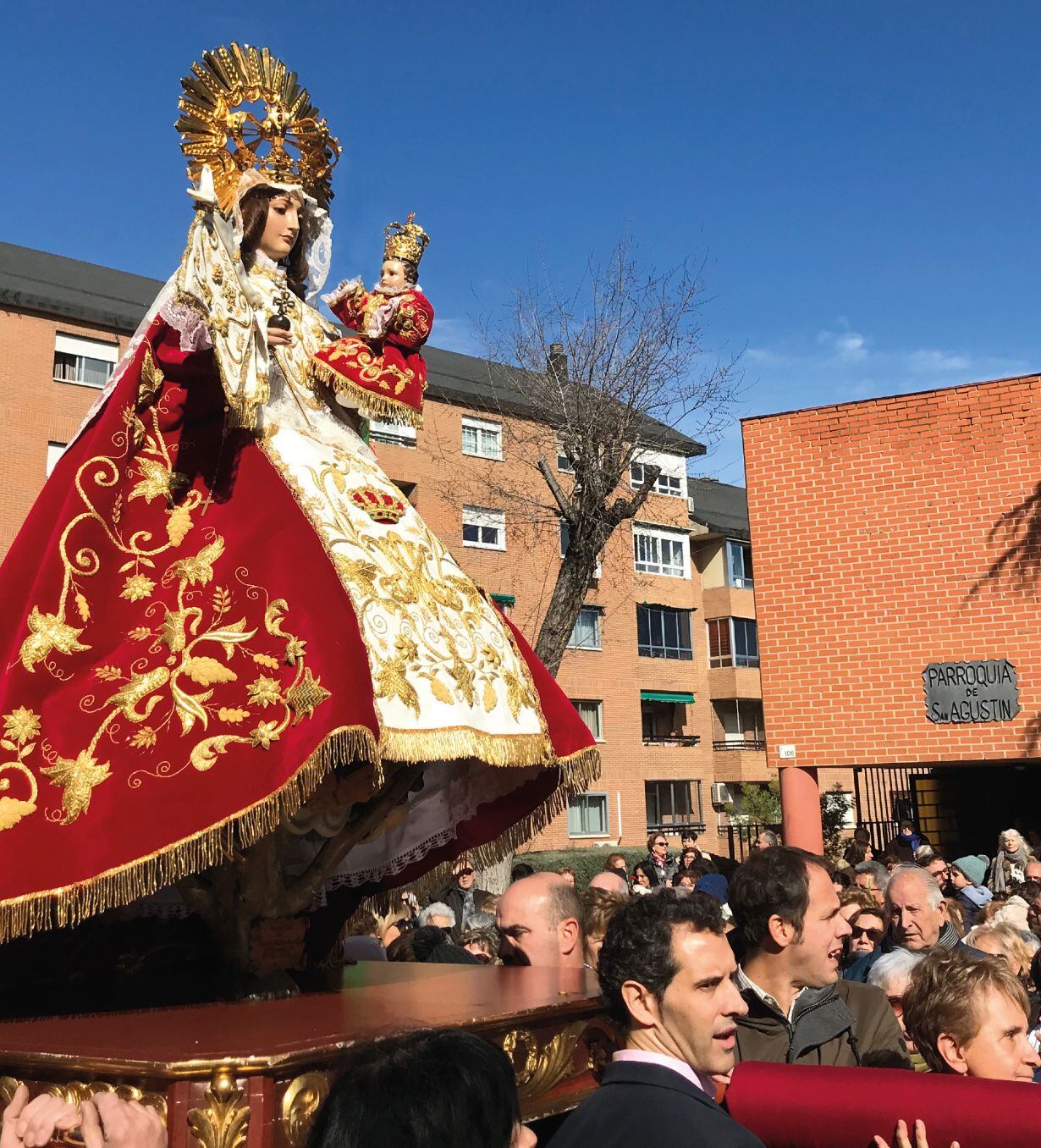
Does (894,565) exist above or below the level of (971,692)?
above

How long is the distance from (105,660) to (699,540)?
1434 inches

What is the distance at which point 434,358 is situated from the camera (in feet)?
113

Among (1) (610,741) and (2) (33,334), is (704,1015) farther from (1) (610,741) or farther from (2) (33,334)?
(1) (610,741)

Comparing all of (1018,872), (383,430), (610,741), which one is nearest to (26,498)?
(383,430)

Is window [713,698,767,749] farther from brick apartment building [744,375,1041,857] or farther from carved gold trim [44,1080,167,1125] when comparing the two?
carved gold trim [44,1080,167,1125]

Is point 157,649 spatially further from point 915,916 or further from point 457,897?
point 457,897

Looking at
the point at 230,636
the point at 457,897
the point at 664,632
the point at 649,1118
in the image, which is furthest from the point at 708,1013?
the point at 664,632

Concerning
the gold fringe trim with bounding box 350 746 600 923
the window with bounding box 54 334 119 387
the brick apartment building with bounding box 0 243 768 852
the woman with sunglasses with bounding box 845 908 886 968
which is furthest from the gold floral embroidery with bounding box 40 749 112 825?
the window with bounding box 54 334 119 387

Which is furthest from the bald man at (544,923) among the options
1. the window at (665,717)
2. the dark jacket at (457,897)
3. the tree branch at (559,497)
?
the window at (665,717)

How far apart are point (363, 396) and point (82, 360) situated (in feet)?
77.5

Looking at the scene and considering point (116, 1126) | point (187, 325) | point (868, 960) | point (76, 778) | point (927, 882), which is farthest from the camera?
point (868, 960)

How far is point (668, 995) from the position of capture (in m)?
2.88

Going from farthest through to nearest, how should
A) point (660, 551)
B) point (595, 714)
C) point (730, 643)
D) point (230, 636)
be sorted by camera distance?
point (730, 643), point (660, 551), point (595, 714), point (230, 636)

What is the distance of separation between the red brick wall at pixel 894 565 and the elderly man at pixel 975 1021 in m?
11.1
